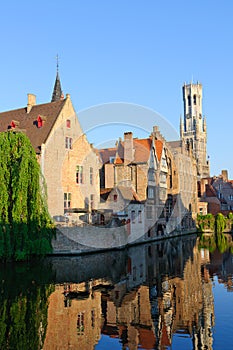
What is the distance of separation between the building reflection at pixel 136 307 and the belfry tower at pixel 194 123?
10002 centimetres

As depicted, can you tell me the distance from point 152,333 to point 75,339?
215 centimetres

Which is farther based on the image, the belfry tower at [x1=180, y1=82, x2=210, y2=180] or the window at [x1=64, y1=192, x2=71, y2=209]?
the belfry tower at [x1=180, y1=82, x2=210, y2=180]

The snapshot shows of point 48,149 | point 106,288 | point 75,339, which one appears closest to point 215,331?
point 75,339

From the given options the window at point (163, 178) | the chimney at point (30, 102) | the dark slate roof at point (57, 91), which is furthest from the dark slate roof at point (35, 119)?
the window at point (163, 178)

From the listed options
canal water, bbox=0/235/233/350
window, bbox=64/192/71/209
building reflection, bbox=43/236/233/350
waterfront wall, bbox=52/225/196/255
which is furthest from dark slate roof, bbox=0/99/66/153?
building reflection, bbox=43/236/233/350

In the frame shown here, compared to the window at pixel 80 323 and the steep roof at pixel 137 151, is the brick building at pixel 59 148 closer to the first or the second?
the steep roof at pixel 137 151

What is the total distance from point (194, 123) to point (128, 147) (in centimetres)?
10824

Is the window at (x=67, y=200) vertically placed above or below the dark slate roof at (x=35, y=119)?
below

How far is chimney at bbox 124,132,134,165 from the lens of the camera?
4059 cm

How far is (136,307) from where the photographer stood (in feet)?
42.9

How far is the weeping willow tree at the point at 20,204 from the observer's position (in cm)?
2259

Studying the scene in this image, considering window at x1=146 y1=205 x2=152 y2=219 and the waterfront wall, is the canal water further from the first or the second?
window at x1=146 y1=205 x2=152 y2=219

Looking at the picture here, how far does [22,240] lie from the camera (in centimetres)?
2275

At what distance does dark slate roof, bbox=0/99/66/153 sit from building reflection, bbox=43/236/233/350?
13924 mm
